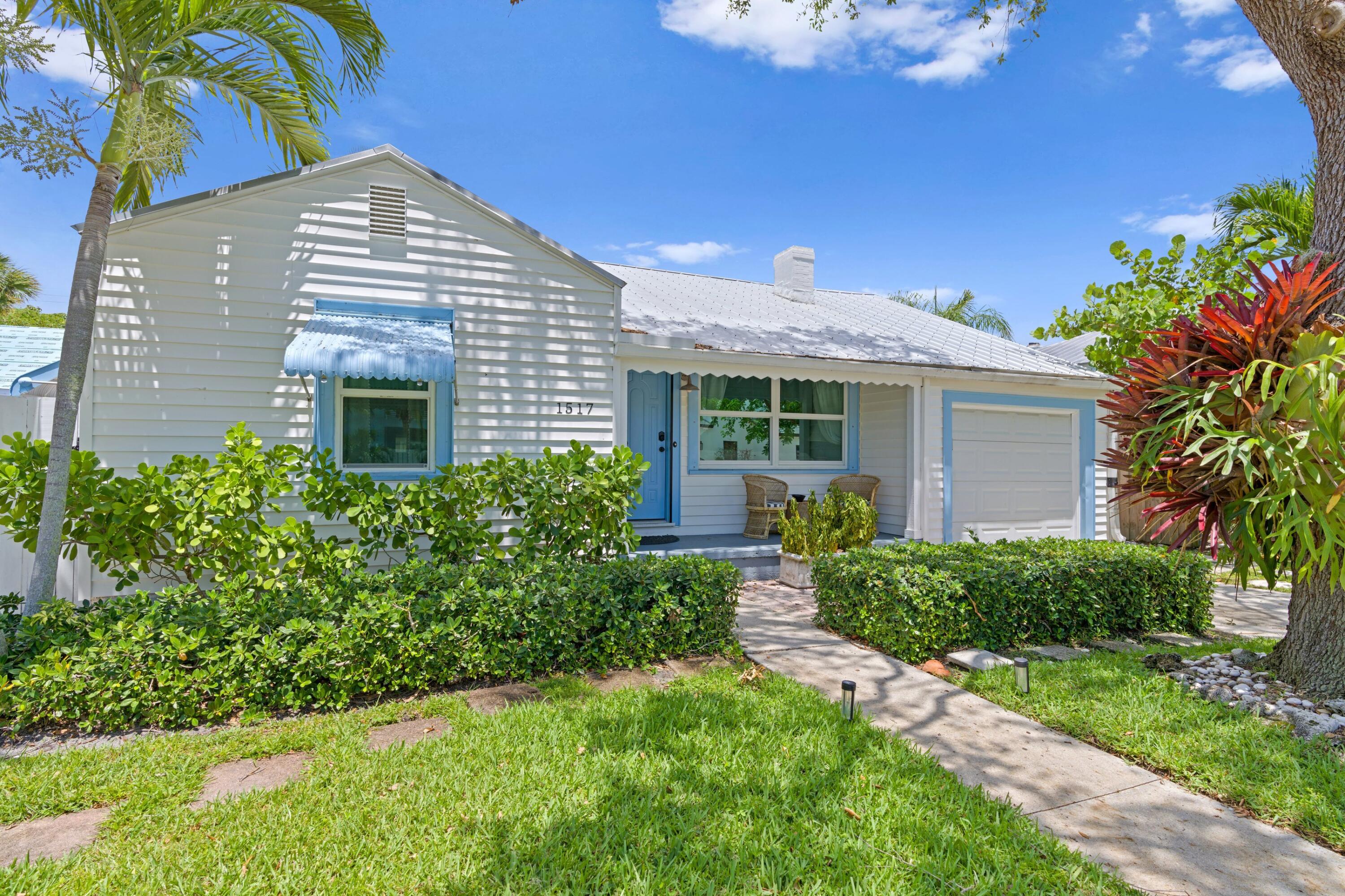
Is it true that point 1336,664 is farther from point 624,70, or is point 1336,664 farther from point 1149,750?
point 624,70

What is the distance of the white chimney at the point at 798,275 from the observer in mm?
12836

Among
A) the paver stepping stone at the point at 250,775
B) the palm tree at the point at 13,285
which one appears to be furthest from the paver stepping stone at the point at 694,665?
the palm tree at the point at 13,285

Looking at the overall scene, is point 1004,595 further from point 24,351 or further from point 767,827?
point 24,351

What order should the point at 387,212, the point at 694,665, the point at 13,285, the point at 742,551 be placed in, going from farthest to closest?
1. the point at 13,285
2. the point at 742,551
3. the point at 387,212
4. the point at 694,665

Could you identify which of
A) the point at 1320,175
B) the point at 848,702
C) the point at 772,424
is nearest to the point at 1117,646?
the point at 848,702

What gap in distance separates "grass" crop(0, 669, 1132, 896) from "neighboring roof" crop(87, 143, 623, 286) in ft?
16.0

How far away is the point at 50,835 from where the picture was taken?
9.09 feet

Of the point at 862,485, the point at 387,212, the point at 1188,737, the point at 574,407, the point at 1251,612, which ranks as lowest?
the point at 1251,612

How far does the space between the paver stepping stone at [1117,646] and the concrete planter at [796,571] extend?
9.94ft

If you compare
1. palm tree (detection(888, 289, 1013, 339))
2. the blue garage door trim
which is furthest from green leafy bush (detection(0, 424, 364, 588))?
palm tree (detection(888, 289, 1013, 339))

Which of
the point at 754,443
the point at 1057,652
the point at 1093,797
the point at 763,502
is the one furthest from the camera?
the point at 754,443

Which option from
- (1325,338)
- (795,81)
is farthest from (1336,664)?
(795,81)

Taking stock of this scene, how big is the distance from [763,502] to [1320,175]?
22.1ft

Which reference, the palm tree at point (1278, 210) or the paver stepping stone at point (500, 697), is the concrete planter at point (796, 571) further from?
the palm tree at point (1278, 210)
